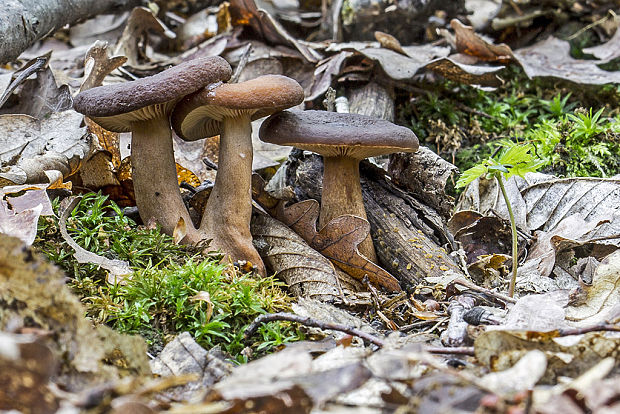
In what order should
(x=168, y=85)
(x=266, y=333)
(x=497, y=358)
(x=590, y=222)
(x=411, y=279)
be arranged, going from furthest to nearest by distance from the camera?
(x=590, y=222), (x=411, y=279), (x=168, y=85), (x=266, y=333), (x=497, y=358)

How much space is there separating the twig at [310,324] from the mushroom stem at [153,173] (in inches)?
36.2

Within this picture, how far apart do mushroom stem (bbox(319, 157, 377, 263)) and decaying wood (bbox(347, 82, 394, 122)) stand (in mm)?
812

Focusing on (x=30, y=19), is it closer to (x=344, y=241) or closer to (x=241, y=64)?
(x=241, y=64)

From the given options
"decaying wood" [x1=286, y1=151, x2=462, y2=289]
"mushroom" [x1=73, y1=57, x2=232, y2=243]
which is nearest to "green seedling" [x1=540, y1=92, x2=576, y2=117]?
"decaying wood" [x1=286, y1=151, x2=462, y2=289]

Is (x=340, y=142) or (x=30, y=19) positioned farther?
(x=30, y=19)

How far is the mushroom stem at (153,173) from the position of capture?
2652mm

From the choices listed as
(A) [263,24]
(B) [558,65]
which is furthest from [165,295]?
(B) [558,65]

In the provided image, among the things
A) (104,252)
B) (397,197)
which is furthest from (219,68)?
(397,197)

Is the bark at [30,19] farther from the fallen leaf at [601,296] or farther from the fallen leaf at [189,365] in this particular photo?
the fallen leaf at [601,296]

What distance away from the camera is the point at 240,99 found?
232 cm

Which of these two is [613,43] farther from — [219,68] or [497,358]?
[497,358]

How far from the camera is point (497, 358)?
1.37m

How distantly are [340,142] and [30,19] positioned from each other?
2.22 meters

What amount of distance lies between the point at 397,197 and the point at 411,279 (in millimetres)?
542
